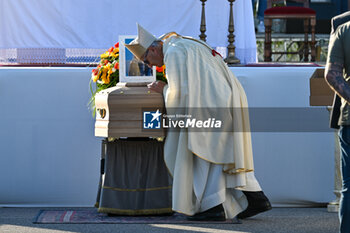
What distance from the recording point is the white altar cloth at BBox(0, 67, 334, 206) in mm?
6883

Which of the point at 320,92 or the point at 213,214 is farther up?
the point at 320,92

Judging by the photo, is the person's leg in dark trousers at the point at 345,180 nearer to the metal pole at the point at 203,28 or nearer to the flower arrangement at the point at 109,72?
the flower arrangement at the point at 109,72

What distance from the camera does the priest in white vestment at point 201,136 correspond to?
5.79 metres

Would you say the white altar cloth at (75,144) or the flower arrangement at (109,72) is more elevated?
the flower arrangement at (109,72)

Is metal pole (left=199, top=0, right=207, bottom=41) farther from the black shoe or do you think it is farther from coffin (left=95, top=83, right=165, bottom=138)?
the black shoe

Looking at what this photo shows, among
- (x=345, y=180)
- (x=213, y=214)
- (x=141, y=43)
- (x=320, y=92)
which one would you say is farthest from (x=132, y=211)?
(x=345, y=180)

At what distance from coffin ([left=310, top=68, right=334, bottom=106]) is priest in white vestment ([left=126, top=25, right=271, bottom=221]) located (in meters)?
0.93

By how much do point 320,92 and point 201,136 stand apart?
1.30 m

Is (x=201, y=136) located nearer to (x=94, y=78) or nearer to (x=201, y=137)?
(x=201, y=137)

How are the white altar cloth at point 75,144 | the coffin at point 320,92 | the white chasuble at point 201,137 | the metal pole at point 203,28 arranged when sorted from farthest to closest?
1. the metal pole at point 203,28
2. the white altar cloth at point 75,144
3. the coffin at point 320,92
4. the white chasuble at point 201,137

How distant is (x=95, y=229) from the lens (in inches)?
226

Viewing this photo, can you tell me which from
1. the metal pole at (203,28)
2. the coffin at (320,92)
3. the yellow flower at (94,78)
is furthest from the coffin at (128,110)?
the coffin at (320,92)

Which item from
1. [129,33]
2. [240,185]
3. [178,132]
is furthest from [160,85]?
[129,33]

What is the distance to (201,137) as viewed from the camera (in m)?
5.84
